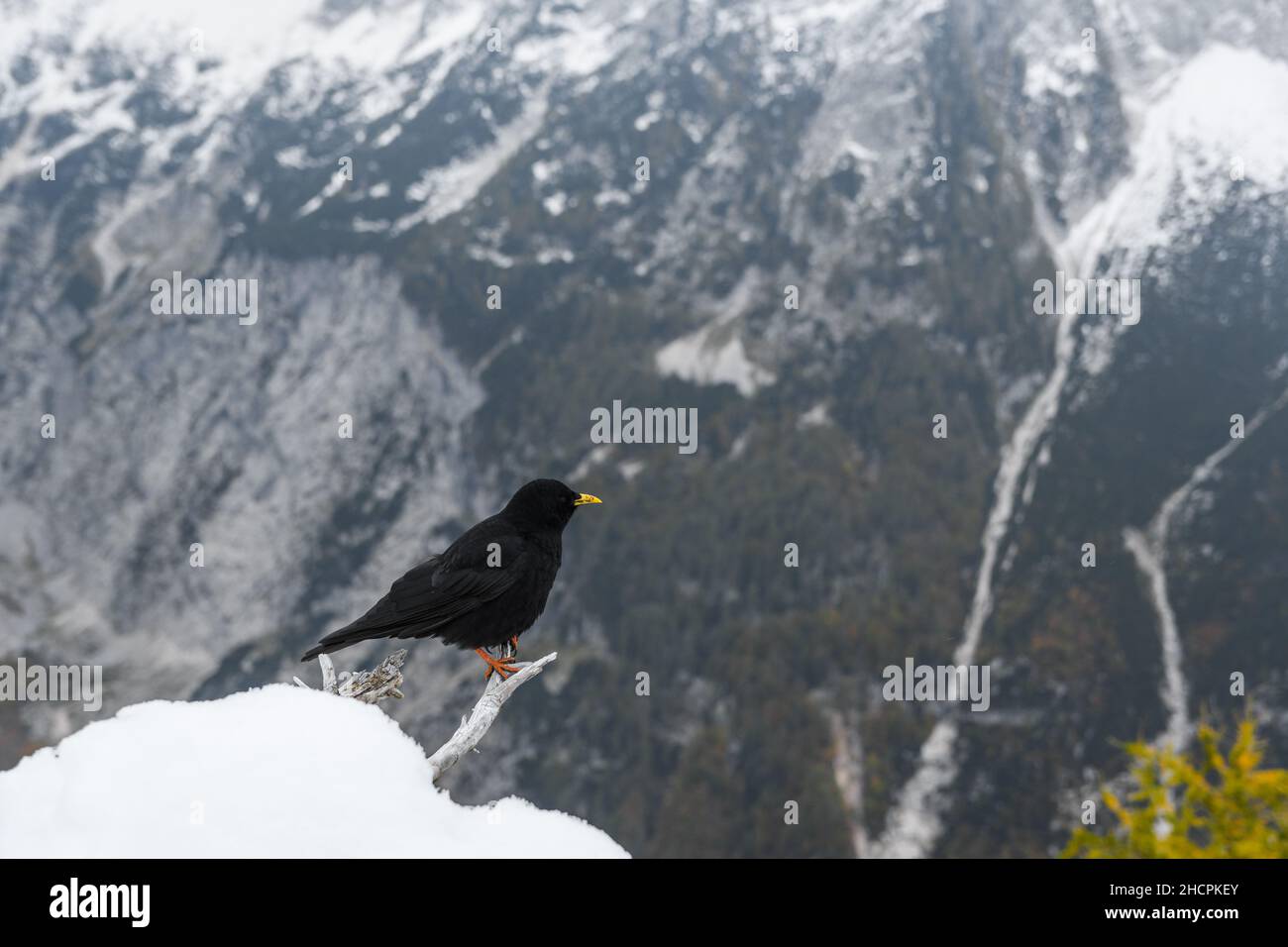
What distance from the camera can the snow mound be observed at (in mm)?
5945

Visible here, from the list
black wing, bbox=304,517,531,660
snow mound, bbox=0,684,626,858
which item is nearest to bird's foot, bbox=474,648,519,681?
black wing, bbox=304,517,531,660

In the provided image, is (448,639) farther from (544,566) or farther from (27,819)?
(27,819)

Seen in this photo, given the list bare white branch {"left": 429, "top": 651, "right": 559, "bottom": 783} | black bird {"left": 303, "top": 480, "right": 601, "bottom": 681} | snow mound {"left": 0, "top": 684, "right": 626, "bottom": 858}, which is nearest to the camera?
snow mound {"left": 0, "top": 684, "right": 626, "bottom": 858}

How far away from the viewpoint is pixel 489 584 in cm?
1013

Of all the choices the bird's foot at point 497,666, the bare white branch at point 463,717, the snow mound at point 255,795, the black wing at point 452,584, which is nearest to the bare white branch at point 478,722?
the bare white branch at point 463,717

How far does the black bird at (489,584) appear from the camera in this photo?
984cm

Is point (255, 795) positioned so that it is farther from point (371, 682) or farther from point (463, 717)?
point (371, 682)

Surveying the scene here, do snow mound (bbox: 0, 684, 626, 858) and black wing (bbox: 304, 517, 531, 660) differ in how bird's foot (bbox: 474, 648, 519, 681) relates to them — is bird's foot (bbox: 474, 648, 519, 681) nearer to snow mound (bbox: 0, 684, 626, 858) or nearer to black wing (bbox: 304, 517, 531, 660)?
black wing (bbox: 304, 517, 531, 660)

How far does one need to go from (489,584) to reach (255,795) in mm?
4040

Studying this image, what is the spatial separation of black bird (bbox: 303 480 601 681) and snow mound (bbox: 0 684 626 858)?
8.01 ft

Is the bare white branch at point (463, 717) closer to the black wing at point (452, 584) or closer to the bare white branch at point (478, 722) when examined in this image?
the bare white branch at point (478, 722)

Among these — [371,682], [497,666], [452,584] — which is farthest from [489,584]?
[371,682]
